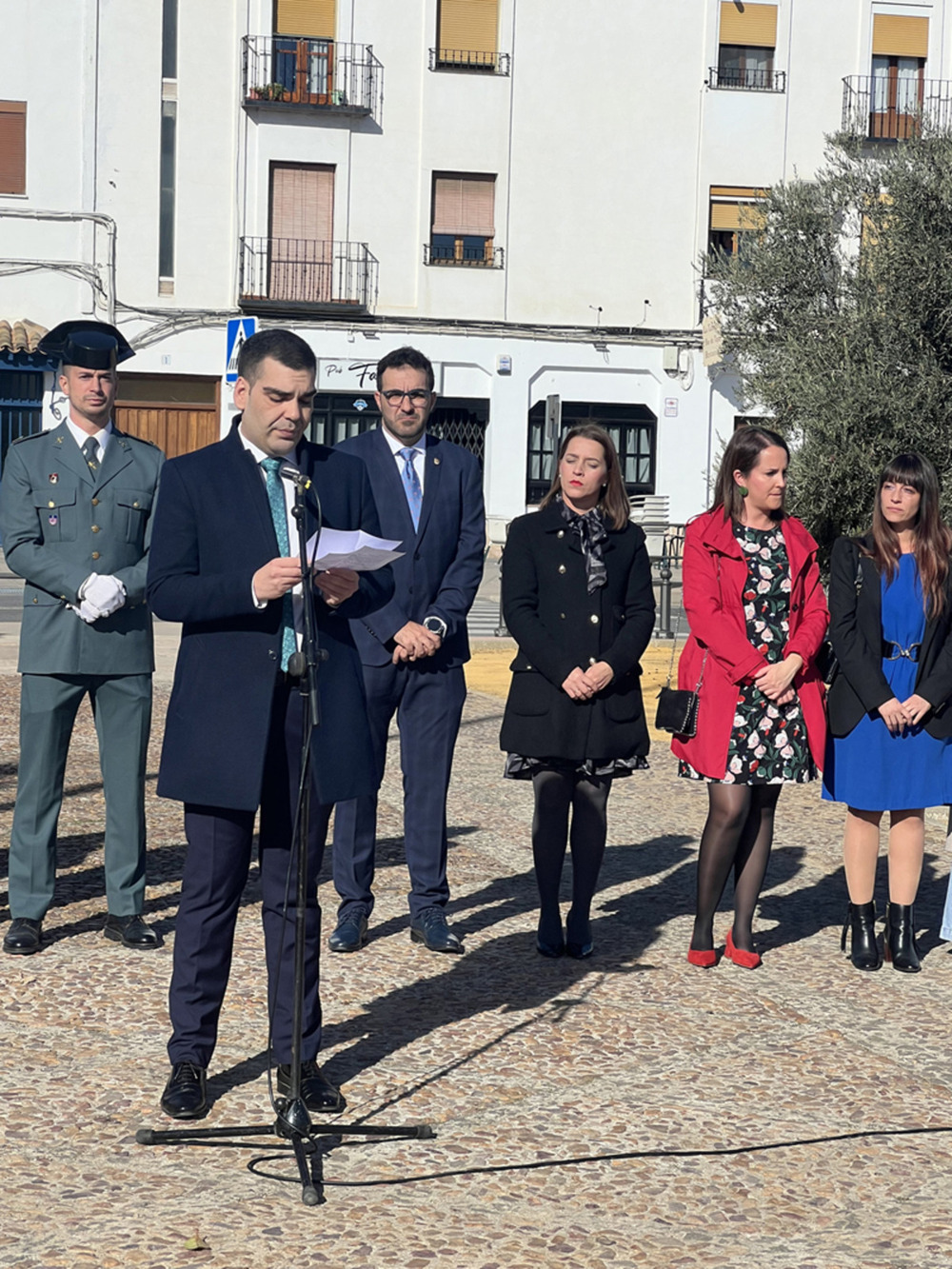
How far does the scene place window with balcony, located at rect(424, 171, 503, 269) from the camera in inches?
1198

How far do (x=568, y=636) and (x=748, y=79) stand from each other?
2725cm

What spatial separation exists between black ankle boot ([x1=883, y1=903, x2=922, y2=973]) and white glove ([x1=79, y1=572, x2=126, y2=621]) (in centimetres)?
296

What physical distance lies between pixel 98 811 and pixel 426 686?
306 centimetres

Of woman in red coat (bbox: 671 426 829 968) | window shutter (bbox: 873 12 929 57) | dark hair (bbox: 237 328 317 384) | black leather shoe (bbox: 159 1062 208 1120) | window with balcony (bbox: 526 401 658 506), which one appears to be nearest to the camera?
dark hair (bbox: 237 328 317 384)

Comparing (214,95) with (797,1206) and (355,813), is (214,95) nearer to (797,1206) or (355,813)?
(355,813)

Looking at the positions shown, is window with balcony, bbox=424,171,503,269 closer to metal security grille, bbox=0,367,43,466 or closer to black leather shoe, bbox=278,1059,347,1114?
metal security grille, bbox=0,367,43,466

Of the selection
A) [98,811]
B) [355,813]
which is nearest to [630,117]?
[98,811]

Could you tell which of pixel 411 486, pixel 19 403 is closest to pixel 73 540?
pixel 411 486

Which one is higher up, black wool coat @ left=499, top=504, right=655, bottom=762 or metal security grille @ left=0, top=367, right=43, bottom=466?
metal security grille @ left=0, top=367, right=43, bottom=466

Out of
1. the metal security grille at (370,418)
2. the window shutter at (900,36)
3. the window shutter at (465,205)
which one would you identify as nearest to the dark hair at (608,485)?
the metal security grille at (370,418)

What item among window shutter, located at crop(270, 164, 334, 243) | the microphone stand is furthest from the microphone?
window shutter, located at crop(270, 164, 334, 243)

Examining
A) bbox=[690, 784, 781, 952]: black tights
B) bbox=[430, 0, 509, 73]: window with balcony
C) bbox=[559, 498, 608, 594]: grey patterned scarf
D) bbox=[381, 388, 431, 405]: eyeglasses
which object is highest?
bbox=[430, 0, 509, 73]: window with balcony

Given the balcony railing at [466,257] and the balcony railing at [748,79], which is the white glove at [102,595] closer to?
the balcony railing at [466,257]

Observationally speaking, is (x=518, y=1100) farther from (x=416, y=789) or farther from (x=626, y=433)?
(x=626, y=433)
